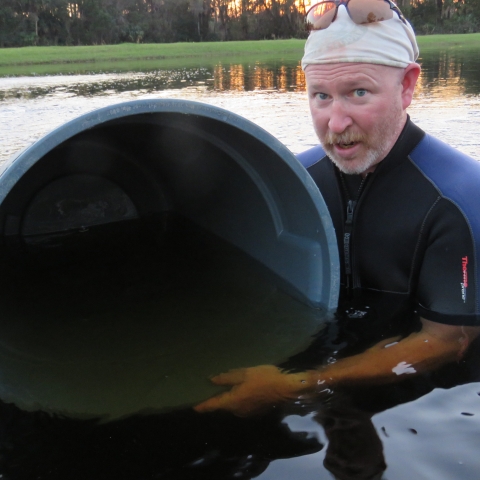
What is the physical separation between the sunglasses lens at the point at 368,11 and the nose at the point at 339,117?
1.21 ft

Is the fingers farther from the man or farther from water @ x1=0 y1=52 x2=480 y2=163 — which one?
water @ x1=0 y1=52 x2=480 y2=163

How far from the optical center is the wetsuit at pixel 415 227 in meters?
2.66

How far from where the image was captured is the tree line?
49731mm

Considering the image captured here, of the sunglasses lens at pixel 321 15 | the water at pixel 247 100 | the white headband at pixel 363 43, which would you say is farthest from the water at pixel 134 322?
the water at pixel 247 100

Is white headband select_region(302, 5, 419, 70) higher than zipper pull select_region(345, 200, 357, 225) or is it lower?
higher

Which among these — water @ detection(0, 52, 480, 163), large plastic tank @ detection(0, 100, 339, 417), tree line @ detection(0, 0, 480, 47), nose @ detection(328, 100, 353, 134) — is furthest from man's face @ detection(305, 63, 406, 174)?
tree line @ detection(0, 0, 480, 47)

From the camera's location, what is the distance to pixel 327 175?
3.27m

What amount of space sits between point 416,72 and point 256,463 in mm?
1859

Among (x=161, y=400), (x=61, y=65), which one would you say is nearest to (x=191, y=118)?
(x=161, y=400)

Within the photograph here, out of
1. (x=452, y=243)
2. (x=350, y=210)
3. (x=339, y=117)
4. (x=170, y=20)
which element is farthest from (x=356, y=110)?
(x=170, y=20)

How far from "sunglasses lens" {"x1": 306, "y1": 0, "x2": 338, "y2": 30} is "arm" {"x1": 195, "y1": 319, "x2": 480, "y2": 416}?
1.44m

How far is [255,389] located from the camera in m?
2.41

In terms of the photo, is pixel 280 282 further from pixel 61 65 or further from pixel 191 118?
pixel 61 65

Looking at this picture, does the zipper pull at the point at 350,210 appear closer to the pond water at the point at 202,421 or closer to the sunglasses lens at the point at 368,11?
the pond water at the point at 202,421
